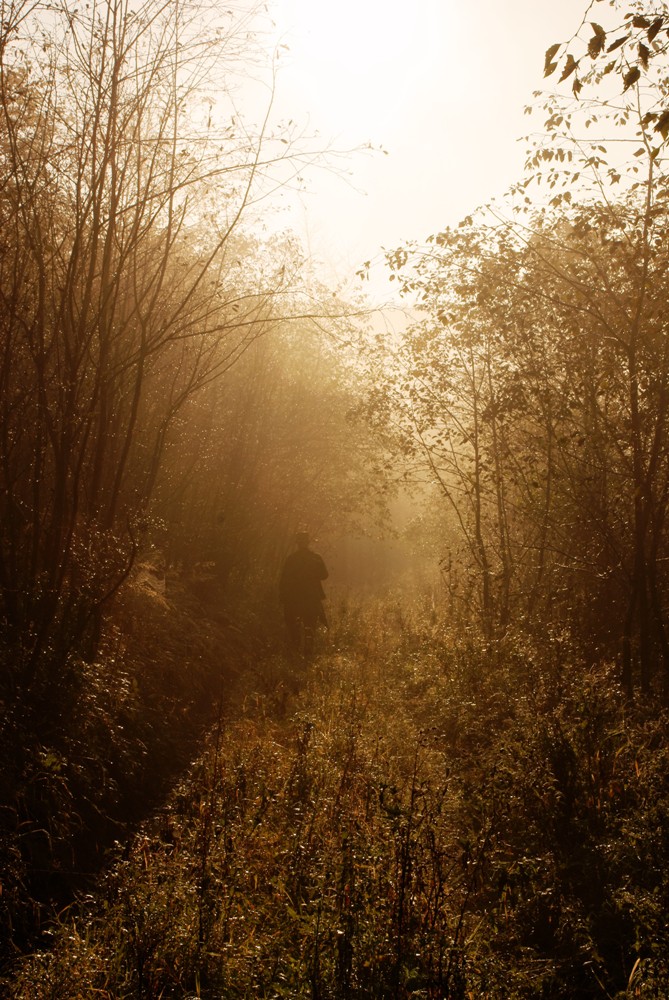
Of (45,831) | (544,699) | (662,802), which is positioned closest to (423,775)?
(544,699)

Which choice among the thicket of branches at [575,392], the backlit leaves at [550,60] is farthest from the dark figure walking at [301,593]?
the backlit leaves at [550,60]

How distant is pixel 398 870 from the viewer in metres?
4.39

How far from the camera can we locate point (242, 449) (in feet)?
65.2

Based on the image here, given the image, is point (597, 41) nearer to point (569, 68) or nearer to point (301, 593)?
point (569, 68)

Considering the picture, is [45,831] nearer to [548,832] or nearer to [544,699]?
[548,832]

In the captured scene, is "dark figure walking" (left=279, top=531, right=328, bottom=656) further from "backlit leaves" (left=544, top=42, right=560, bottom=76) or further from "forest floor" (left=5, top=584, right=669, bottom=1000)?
"backlit leaves" (left=544, top=42, right=560, bottom=76)

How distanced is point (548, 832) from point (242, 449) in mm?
15215


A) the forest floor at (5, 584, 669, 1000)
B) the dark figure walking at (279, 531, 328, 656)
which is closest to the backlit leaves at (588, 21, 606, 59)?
the forest floor at (5, 584, 669, 1000)

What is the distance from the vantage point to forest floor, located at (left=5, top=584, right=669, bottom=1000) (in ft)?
12.8

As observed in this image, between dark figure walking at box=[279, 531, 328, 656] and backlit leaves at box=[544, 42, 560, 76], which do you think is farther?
dark figure walking at box=[279, 531, 328, 656]

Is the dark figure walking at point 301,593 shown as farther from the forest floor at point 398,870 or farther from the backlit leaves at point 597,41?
the backlit leaves at point 597,41

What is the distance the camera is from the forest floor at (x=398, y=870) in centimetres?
389

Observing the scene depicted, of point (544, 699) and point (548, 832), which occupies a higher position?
point (544, 699)

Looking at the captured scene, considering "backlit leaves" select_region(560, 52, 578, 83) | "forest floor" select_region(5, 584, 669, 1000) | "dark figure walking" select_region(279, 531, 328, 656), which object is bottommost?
"forest floor" select_region(5, 584, 669, 1000)
